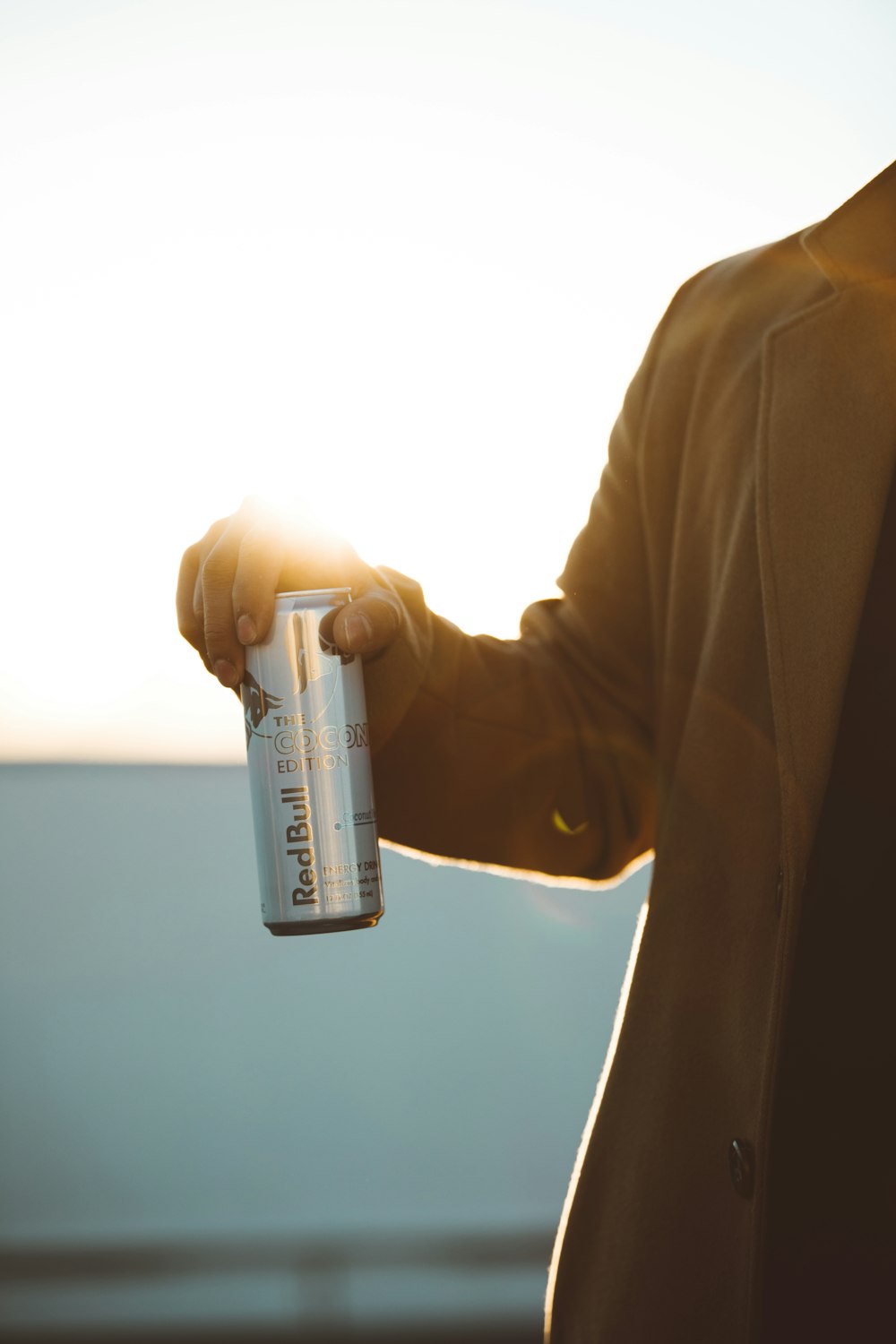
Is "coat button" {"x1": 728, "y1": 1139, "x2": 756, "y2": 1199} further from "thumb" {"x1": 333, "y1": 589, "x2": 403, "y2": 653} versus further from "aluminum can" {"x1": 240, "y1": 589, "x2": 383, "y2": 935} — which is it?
"thumb" {"x1": 333, "y1": 589, "x2": 403, "y2": 653}

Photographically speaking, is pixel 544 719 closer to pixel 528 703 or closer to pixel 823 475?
pixel 528 703

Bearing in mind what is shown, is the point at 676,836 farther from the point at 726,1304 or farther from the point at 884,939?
the point at 726,1304

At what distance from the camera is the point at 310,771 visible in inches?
37.9

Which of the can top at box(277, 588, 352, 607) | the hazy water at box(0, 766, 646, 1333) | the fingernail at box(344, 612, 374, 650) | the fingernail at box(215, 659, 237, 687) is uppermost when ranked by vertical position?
the can top at box(277, 588, 352, 607)

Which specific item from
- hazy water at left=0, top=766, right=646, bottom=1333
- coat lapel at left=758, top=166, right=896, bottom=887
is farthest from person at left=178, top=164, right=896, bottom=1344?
hazy water at left=0, top=766, right=646, bottom=1333

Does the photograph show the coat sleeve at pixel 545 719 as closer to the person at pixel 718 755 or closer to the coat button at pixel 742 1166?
the person at pixel 718 755

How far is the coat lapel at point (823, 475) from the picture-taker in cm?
82

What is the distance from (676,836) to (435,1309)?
3.64 m

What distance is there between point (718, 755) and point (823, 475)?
269 mm

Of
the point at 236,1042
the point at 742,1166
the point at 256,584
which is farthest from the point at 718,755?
the point at 236,1042

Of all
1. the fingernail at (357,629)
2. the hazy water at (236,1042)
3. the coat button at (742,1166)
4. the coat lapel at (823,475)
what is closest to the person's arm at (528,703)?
the fingernail at (357,629)

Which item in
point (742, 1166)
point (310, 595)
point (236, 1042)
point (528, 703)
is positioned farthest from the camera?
point (236, 1042)

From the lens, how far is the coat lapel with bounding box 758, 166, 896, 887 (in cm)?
82

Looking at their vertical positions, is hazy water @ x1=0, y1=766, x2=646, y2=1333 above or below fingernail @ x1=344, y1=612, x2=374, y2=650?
below
